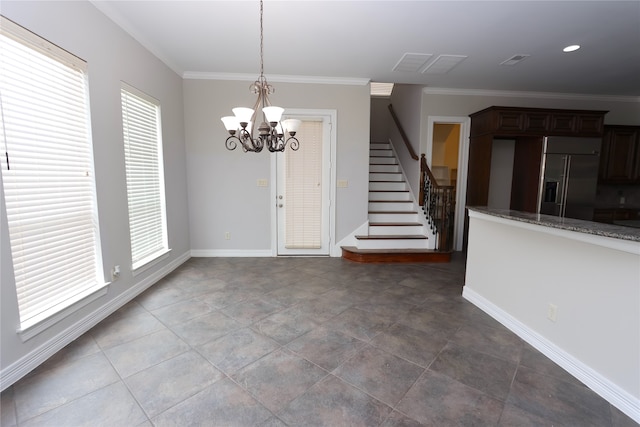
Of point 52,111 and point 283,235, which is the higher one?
point 52,111

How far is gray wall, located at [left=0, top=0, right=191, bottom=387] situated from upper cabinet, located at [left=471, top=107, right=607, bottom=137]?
15.5ft

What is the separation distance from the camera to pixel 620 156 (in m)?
4.61

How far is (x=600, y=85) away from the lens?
171 inches

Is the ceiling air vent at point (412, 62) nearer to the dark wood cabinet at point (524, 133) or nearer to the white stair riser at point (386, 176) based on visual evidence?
the dark wood cabinet at point (524, 133)

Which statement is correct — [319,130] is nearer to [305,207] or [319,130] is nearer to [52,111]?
[305,207]

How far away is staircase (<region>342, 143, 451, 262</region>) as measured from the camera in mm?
4289

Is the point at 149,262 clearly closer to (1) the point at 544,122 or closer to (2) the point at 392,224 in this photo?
(2) the point at 392,224

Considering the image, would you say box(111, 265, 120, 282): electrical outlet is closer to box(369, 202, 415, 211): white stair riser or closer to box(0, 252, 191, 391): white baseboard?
box(0, 252, 191, 391): white baseboard

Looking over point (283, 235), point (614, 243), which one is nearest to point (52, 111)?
point (283, 235)

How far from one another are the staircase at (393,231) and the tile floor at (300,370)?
128 centimetres

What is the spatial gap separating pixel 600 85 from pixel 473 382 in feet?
17.2

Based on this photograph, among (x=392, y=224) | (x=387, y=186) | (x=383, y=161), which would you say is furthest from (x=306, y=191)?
(x=383, y=161)

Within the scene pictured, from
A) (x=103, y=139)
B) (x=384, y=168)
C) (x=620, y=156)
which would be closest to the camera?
(x=103, y=139)

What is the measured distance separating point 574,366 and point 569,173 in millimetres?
3479
